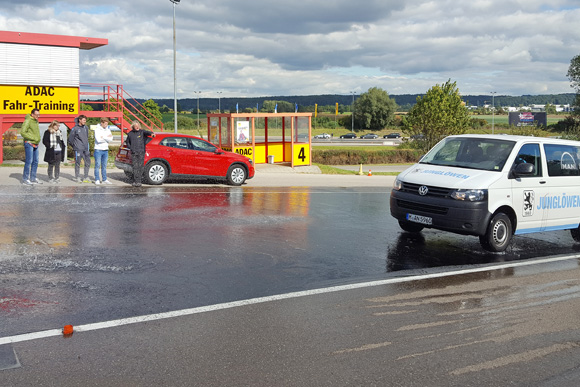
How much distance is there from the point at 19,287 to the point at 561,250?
8.43m

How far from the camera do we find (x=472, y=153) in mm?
10516

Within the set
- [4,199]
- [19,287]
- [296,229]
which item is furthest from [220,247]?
[4,199]

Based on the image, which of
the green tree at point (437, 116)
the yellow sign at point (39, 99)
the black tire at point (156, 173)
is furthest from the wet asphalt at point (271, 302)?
the green tree at point (437, 116)

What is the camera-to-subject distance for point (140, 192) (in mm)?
16047

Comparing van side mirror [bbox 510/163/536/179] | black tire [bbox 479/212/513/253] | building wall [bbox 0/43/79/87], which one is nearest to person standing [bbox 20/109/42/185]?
building wall [bbox 0/43/79/87]

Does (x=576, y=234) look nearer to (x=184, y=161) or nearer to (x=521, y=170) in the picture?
(x=521, y=170)

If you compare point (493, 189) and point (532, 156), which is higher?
point (532, 156)

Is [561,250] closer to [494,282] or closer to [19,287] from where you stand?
[494,282]

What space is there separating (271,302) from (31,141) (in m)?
11.8

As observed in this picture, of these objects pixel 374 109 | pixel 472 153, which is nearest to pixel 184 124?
pixel 374 109

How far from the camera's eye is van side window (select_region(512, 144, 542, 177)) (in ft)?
33.7

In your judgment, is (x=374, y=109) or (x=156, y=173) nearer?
(x=156, y=173)

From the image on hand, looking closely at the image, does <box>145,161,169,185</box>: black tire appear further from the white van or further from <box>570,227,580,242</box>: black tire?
<box>570,227,580,242</box>: black tire

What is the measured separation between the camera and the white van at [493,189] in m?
9.53
